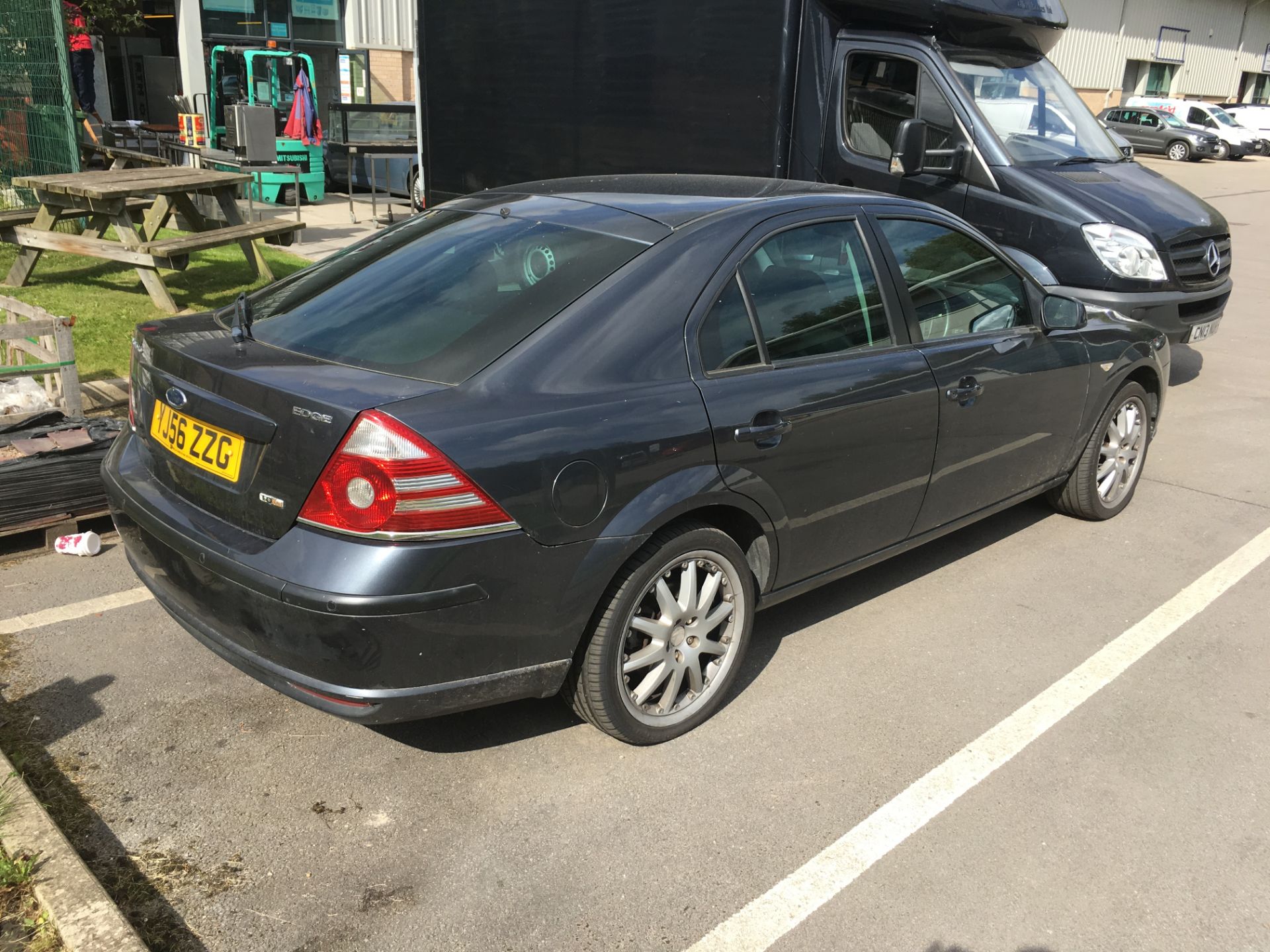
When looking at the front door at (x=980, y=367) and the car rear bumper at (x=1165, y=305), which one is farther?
the car rear bumper at (x=1165, y=305)

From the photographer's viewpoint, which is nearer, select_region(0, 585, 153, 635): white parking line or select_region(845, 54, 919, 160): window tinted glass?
select_region(0, 585, 153, 635): white parking line

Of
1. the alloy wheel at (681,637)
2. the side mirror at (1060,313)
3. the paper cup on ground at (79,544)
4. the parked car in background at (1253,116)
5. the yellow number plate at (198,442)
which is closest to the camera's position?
the yellow number plate at (198,442)

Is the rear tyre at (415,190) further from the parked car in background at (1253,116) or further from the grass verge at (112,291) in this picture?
the parked car in background at (1253,116)

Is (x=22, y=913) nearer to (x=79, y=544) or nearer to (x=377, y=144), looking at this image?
(x=79, y=544)

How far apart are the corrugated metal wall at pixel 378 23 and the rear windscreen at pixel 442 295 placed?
18.8m

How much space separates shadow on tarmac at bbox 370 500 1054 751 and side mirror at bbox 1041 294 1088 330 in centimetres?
108

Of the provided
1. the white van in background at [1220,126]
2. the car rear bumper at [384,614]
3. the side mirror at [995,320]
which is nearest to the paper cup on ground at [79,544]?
the car rear bumper at [384,614]

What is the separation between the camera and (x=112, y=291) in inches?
358

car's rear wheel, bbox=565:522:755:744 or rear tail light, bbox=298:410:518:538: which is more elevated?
rear tail light, bbox=298:410:518:538

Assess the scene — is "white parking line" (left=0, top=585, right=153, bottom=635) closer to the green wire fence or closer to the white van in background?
the green wire fence

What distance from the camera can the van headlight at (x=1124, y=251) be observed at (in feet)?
22.2

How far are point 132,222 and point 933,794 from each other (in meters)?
8.31

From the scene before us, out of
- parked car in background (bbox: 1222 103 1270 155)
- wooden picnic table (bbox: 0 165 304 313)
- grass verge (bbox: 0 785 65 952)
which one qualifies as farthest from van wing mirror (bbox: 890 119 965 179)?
parked car in background (bbox: 1222 103 1270 155)

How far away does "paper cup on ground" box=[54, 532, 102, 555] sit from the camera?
14.8ft
